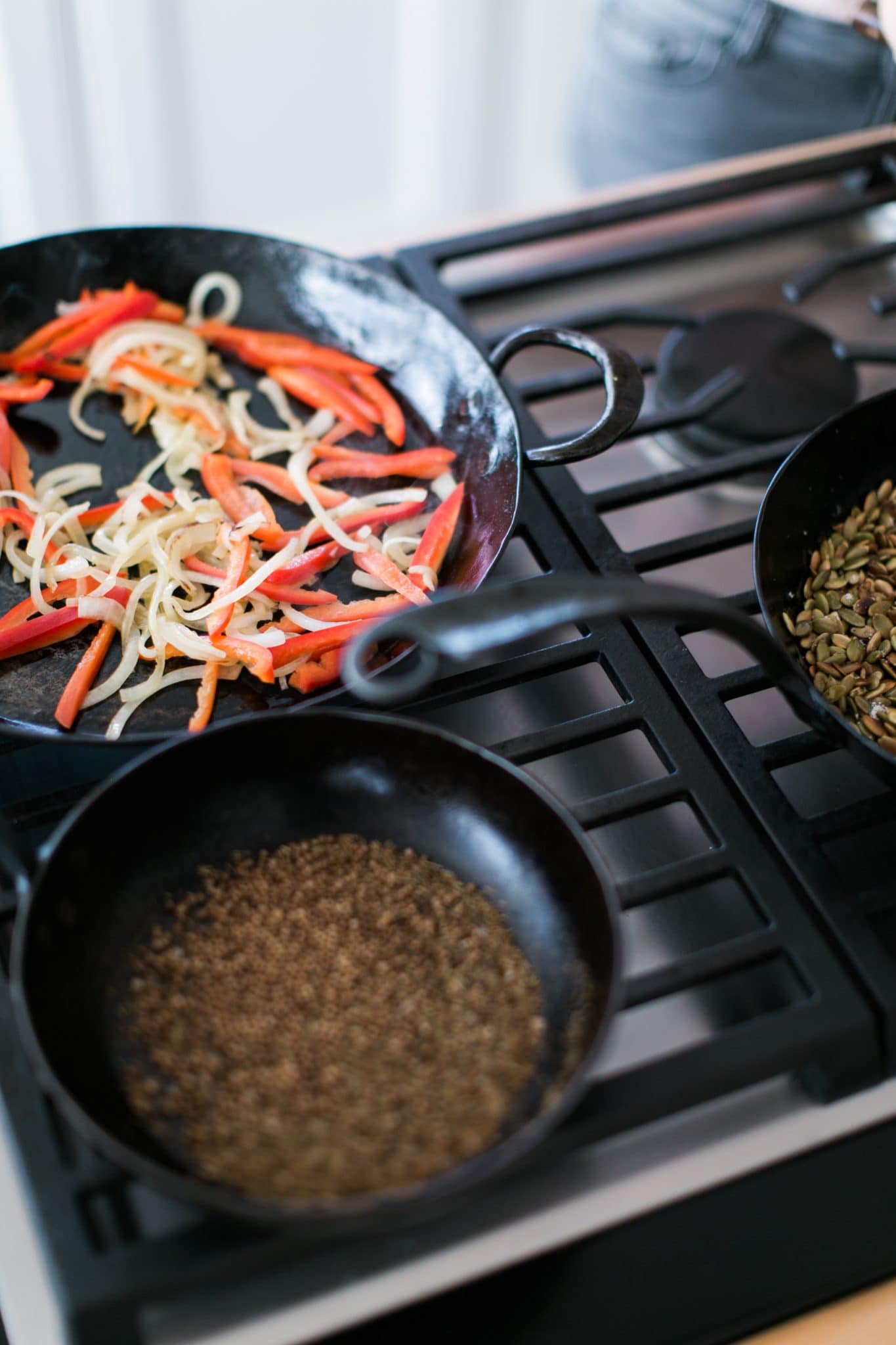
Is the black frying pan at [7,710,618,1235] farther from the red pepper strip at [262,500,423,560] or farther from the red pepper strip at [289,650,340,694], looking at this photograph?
the red pepper strip at [262,500,423,560]

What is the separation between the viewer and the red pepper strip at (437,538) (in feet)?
3.13

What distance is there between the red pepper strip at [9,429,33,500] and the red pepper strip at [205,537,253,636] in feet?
0.64

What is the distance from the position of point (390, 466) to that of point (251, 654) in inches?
A: 9.9

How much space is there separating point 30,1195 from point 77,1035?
8 cm

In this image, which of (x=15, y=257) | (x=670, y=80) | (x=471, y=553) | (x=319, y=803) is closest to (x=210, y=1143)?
(x=319, y=803)

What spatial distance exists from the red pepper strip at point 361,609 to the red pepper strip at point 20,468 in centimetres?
28

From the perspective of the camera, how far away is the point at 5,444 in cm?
102

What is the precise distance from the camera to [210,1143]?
2.00ft

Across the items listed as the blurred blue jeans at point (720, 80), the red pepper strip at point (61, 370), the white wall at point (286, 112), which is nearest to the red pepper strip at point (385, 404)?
the red pepper strip at point (61, 370)

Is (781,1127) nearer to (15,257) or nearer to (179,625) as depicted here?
(179,625)

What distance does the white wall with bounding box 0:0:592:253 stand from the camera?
1.75 m

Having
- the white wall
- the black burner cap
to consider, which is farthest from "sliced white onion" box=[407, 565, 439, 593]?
the white wall

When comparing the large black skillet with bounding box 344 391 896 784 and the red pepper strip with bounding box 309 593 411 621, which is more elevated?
the large black skillet with bounding box 344 391 896 784

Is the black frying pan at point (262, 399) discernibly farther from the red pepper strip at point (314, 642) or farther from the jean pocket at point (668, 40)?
the jean pocket at point (668, 40)
